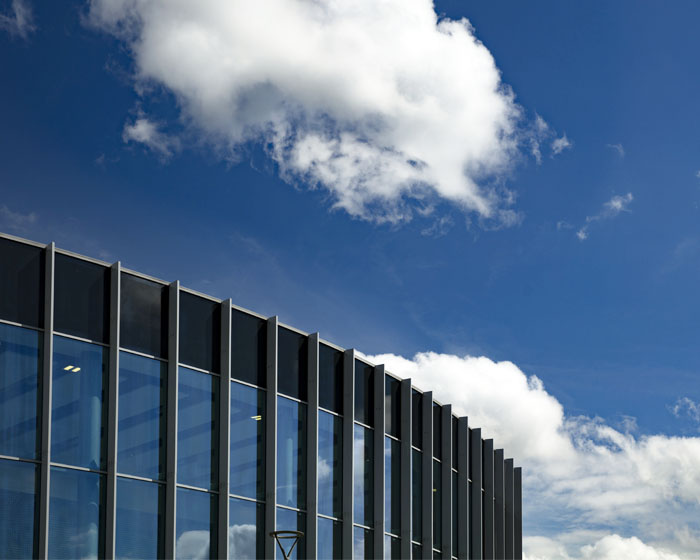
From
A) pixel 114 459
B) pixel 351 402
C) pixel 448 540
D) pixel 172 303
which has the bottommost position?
pixel 448 540

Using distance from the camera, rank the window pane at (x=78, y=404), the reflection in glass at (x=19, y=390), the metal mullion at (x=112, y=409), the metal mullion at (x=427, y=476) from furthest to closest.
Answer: the metal mullion at (x=427, y=476) < the metal mullion at (x=112, y=409) < the window pane at (x=78, y=404) < the reflection in glass at (x=19, y=390)

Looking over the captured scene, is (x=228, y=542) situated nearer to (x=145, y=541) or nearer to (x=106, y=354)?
(x=145, y=541)

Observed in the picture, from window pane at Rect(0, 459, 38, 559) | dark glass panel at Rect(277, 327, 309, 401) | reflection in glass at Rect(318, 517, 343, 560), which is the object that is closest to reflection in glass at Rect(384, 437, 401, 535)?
reflection in glass at Rect(318, 517, 343, 560)

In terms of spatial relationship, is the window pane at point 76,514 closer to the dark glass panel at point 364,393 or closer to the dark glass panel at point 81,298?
the dark glass panel at point 81,298

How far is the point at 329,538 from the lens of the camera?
28922 mm

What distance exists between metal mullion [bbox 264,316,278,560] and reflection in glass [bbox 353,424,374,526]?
4303 mm

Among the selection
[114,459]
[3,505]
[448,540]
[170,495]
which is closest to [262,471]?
[170,495]

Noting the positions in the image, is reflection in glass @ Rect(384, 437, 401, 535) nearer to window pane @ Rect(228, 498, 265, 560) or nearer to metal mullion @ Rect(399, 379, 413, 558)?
metal mullion @ Rect(399, 379, 413, 558)

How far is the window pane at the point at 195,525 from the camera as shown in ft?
80.2

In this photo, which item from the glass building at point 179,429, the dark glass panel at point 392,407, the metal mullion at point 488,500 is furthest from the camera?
the metal mullion at point 488,500

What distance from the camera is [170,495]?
2428 centimetres

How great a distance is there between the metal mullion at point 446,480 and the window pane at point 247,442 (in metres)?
11.0

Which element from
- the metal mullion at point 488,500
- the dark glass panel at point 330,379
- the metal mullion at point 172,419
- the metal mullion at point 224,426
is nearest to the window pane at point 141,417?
the metal mullion at point 172,419

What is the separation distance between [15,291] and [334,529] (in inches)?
491
